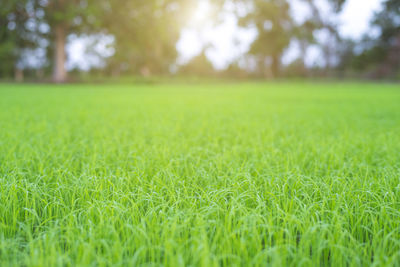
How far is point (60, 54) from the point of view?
3081 cm

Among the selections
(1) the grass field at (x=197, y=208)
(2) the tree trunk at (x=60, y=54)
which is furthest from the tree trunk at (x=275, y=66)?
(1) the grass field at (x=197, y=208)

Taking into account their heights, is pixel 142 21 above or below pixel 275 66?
above

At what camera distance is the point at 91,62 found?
69125mm

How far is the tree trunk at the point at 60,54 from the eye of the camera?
99.2 ft

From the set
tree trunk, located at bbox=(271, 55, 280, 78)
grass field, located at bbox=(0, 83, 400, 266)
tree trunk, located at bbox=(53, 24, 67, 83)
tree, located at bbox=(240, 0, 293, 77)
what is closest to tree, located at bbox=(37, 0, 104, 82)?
tree trunk, located at bbox=(53, 24, 67, 83)

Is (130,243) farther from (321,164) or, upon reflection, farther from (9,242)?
(321,164)

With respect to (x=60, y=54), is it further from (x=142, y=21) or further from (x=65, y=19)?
(x=142, y=21)

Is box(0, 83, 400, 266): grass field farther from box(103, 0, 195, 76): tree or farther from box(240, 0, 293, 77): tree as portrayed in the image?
box(240, 0, 293, 77): tree

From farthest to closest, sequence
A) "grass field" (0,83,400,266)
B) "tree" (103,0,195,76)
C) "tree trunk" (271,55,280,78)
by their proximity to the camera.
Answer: "tree trunk" (271,55,280,78) < "tree" (103,0,195,76) < "grass field" (0,83,400,266)

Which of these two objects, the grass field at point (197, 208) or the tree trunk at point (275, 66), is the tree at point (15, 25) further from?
the tree trunk at point (275, 66)

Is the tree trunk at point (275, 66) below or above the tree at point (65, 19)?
below

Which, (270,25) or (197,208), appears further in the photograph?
(270,25)

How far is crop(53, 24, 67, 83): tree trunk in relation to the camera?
30.2 m

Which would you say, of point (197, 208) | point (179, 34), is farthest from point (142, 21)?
point (197, 208)
